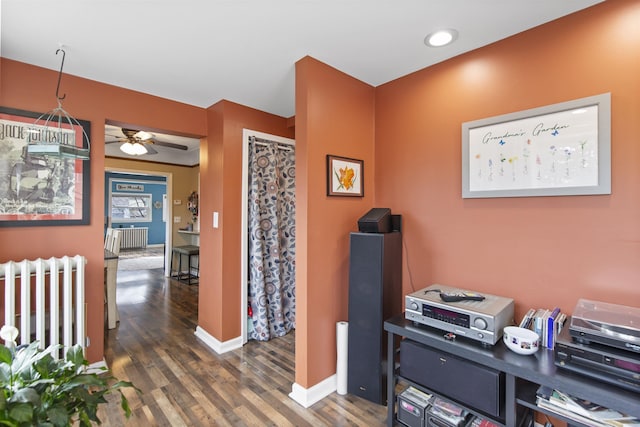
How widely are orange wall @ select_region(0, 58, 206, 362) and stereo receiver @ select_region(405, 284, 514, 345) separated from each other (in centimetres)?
247

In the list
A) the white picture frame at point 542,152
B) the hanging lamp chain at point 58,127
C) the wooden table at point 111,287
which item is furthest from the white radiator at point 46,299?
the white picture frame at point 542,152

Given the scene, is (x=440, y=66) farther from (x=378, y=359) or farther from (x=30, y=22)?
(x=30, y=22)

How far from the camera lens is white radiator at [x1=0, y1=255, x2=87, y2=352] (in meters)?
1.92

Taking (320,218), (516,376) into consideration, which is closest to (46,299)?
(320,218)

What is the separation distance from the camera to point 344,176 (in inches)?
90.7

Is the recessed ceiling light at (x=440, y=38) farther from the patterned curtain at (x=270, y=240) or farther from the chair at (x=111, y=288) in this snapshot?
the chair at (x=111, y=288)

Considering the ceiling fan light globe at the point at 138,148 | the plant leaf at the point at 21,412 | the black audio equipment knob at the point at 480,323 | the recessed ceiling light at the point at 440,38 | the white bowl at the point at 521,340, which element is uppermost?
the recessed ceiling light at the point at 440,38

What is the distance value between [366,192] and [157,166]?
5244 millimetres

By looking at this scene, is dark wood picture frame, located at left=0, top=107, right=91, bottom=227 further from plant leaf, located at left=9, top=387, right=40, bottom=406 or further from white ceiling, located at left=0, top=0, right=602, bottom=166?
plant leaf, located at left=9, top=387, right=40, bottom=406

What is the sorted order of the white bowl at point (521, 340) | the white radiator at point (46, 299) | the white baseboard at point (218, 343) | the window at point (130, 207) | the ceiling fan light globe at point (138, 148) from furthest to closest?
the window at point (130, 207)
the ceiling fan light globe at point (138, 148)
the white baseboard at point (218, 343)
the white radiator at point (46, 299)
the white bowl at point (521, 340)

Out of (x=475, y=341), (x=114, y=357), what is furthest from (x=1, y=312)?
(x=475, y=341)

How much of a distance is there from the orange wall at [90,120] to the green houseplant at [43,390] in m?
1.67

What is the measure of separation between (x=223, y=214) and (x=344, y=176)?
4.23ft

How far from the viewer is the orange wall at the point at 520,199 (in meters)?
1.49
